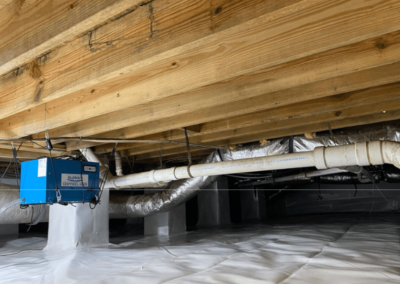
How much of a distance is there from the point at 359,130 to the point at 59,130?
228 cm

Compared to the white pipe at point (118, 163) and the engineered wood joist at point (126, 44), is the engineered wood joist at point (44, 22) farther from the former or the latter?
the white pipe at point (118, 163)

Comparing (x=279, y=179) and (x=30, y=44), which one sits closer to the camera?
(x=30, y=44)

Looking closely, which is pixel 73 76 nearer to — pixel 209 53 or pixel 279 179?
pixel 209 53

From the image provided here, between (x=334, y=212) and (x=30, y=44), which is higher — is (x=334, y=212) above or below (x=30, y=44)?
below

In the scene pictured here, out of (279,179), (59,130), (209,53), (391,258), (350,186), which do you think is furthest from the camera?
(350,186)

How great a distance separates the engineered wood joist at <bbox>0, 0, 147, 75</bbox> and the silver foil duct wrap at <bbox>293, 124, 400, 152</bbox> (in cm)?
192

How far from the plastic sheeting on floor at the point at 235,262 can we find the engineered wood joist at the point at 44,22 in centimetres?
122

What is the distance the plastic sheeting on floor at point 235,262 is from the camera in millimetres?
1657

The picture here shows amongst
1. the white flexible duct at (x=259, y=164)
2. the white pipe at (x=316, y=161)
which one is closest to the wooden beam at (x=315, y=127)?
the white flexible duct at (x=259, y=164)

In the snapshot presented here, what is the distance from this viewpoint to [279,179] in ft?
14.7

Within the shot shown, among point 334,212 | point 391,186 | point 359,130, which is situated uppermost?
point 359,130

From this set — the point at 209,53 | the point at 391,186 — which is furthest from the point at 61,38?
the point at 391,186

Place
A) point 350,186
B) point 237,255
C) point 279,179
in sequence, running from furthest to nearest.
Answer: point 350,186, point 279,179, point 237,255

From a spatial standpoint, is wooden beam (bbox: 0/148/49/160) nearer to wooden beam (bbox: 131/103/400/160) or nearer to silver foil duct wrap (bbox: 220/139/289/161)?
wooden beam (bbox: 131/103/400/160)
